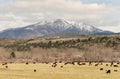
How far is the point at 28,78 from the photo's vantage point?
48875 mm

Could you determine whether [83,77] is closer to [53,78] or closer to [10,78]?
[53,78]

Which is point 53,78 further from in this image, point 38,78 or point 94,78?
point 94,78

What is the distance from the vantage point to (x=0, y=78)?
48188 mm

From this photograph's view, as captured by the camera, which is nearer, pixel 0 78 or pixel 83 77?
pixel 0 78

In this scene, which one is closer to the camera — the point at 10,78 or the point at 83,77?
the point at 10,78

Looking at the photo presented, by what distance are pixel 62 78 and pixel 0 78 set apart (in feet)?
33.2

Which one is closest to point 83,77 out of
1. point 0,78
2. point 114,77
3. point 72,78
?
point 72,78

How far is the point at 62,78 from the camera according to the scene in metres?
50.0

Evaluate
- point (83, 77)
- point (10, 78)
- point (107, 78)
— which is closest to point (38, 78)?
point (10, 78)

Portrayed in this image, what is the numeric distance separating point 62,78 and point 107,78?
7539 millimetres

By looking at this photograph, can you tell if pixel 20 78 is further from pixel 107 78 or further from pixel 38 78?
pixel 107 78

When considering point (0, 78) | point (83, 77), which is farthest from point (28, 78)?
point (83, 77)

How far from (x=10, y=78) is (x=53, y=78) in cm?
706

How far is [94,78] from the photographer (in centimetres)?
5009
